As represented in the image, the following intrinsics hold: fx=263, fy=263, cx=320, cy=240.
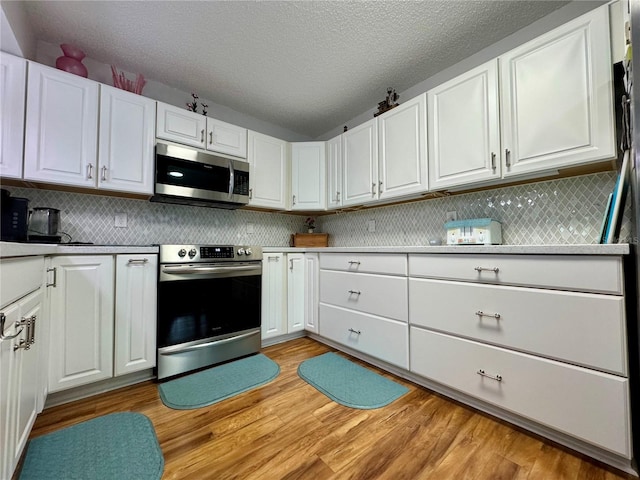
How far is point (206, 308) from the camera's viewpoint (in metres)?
2.04

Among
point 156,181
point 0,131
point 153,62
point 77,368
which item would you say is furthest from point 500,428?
point 153,62

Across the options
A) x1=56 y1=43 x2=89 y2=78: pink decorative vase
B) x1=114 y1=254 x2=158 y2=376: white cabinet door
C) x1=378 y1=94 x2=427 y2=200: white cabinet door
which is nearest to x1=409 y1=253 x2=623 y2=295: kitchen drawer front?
x1=378 y1=94 x2=427 y2=200: white cabinet door

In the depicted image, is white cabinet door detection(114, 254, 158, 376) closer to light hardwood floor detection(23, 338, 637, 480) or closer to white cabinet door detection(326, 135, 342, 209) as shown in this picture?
light hardwood floor detection(23, 338, 637, 480)

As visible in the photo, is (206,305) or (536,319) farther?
(206,305)

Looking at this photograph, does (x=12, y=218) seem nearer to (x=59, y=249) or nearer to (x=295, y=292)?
(x=59, y=249)

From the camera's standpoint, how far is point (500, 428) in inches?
52.8

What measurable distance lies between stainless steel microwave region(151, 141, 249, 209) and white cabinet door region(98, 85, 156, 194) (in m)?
0.09

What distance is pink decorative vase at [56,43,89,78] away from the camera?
6.12 ft

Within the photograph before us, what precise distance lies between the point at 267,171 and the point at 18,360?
2.21 metres

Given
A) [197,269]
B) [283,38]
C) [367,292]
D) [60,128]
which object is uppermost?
[283,38]

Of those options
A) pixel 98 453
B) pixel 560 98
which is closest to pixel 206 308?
pixel 98 453

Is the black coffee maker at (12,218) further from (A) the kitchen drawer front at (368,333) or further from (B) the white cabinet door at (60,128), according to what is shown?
(A) the kitchen drawer front at (368,333)

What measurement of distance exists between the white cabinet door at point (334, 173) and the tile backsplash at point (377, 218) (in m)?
0.35

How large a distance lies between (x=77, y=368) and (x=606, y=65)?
326 centimetres
